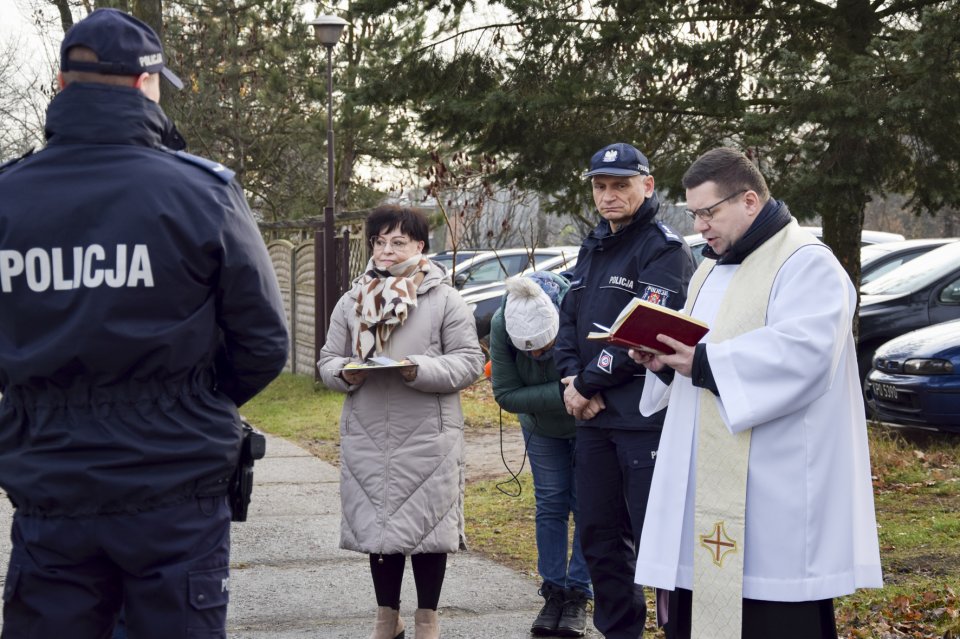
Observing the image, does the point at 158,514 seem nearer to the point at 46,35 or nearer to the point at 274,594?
the point at 274,594

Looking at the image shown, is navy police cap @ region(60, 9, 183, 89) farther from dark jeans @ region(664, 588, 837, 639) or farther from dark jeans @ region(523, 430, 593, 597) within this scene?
dark jeans @ region(523, 430, 593, 597)

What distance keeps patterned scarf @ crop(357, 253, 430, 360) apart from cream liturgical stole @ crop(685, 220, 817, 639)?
1.61m

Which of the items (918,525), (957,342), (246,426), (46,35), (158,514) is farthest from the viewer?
(46,35)

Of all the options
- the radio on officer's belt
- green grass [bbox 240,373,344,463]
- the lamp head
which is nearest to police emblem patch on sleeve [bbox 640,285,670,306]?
the radio on officer's belt

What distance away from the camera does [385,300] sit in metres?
4.91

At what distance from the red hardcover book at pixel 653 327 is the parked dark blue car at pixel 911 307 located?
768 cm

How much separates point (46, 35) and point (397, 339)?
63.3ft

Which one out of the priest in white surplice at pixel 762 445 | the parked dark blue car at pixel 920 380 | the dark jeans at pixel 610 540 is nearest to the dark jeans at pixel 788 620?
the priest in white surplice at pixel 762 445

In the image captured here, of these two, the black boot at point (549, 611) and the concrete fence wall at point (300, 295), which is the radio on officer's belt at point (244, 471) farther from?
the concrete fence wall at point (300, 295)

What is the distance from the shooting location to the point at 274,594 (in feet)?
19.2

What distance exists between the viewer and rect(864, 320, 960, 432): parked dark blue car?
29.6ft

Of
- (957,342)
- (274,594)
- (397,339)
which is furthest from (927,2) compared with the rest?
(274,594)

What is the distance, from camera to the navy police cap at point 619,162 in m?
4.72

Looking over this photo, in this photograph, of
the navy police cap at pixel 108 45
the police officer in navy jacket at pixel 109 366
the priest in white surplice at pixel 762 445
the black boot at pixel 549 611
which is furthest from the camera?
the black boot at pixel 549 611
